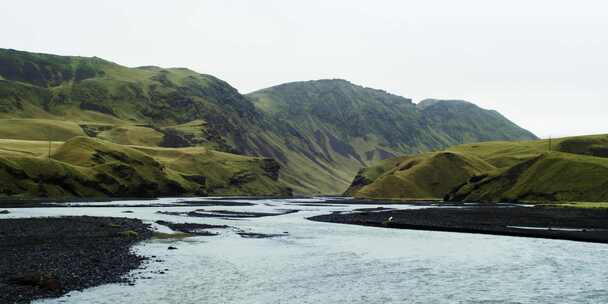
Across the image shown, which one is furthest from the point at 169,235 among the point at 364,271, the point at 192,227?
the point at 364,271

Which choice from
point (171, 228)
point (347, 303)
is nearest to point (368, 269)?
point (347, 303)

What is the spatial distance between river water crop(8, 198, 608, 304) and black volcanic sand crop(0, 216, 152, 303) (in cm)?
185

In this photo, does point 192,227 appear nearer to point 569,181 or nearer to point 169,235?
point 169,235

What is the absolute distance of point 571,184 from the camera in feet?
595

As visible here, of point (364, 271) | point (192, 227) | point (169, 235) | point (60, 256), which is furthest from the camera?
point (192, 227)

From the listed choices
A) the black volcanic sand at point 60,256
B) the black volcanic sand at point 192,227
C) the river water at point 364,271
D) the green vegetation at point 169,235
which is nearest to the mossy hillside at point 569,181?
the river water at point 364,271

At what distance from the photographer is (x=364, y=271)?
185 feet

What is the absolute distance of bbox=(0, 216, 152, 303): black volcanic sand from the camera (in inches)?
1593

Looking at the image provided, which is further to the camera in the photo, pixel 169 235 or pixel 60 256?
pixel 169 235

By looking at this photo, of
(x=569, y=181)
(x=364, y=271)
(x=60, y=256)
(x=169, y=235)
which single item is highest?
(x=569, y=181)

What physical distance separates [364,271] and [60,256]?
28230 millimetres

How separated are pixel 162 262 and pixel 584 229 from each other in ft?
215

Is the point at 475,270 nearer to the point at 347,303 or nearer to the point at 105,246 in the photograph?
the point at 347,303

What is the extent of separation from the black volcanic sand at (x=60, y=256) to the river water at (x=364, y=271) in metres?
1.85
